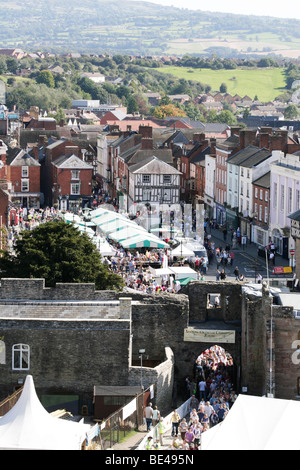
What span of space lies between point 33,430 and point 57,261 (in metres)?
16.6

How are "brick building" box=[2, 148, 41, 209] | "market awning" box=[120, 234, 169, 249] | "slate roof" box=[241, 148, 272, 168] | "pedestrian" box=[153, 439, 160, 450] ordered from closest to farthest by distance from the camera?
"pedestrian" box=[153, 439, 160, 450]
"market awning" box=[120, 234, 169, 249]
"slate roof" box=[241, 148, 272, 168]
"brick building" box=[2, 148, 41, 209]

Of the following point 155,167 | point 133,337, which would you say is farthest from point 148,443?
point 155,167

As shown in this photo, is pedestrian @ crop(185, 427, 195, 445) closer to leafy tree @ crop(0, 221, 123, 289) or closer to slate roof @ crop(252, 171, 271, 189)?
leafy tree @ crop(0, 221, 123, 289)

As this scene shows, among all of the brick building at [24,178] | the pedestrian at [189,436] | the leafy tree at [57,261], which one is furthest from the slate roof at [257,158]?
the pedestrian at [189,436]

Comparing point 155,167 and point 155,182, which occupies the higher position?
point 155,167

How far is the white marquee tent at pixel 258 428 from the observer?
2366 cm

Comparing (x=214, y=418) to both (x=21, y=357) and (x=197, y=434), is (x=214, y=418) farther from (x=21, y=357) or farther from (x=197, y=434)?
(x=21, y=357)

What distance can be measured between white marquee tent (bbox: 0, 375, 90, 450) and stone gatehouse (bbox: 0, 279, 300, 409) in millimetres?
6240

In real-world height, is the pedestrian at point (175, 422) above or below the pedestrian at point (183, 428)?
below

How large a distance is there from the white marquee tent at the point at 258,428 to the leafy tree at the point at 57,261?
15.7m

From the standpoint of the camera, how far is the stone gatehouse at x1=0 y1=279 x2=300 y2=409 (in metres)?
33.8

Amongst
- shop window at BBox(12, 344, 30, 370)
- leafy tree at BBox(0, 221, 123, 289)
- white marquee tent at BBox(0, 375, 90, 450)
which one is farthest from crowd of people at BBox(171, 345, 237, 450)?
leafy tree at BBox(0, 221, 123, 289)

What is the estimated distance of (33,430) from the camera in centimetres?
2617

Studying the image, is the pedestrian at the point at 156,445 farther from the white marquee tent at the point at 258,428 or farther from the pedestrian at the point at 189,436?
the white marquee tent at the point at 258,428
